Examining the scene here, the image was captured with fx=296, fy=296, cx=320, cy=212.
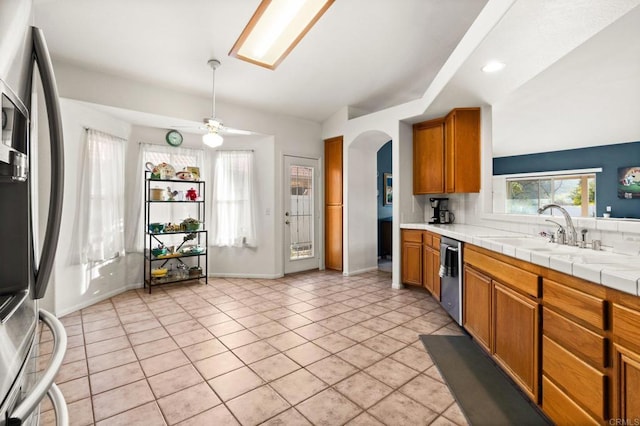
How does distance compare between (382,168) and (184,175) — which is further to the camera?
(382,168)

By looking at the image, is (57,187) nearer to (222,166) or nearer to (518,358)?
(518,358)

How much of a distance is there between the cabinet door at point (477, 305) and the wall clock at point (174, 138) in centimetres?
421

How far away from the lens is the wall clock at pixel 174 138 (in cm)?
442

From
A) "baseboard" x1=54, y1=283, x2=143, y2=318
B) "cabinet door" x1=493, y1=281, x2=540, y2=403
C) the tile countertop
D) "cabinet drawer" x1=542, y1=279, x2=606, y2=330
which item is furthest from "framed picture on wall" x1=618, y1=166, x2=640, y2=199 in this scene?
"baseboard" x1=54, y1=283, x2=143, y2=318

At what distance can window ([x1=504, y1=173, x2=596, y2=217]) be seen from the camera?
5.53 metres

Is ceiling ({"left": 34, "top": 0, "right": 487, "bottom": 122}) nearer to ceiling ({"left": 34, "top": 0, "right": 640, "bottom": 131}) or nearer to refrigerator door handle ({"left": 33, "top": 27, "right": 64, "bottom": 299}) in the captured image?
ceiling ({"left": 34, "top": 0, "right": 640, "bottom": 131})

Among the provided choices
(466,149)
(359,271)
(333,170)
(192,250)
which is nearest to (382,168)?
(333,170)

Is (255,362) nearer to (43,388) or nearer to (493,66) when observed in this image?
(43,388)

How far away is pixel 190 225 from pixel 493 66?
4.19 meters

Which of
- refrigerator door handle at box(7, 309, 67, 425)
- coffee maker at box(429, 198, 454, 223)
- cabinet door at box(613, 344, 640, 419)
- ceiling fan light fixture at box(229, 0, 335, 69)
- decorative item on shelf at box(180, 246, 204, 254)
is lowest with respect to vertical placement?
cabinet door at box(613, 344, 640, 419)

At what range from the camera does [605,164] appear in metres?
5.38

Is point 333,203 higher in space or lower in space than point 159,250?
higher

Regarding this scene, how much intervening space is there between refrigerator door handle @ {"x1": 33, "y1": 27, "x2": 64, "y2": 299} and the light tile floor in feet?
4.61

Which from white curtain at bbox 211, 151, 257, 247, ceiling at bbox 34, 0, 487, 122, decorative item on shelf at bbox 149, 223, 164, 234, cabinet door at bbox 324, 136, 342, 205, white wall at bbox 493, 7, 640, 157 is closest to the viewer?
ceiling at bbox 34, 0, 487, 122
